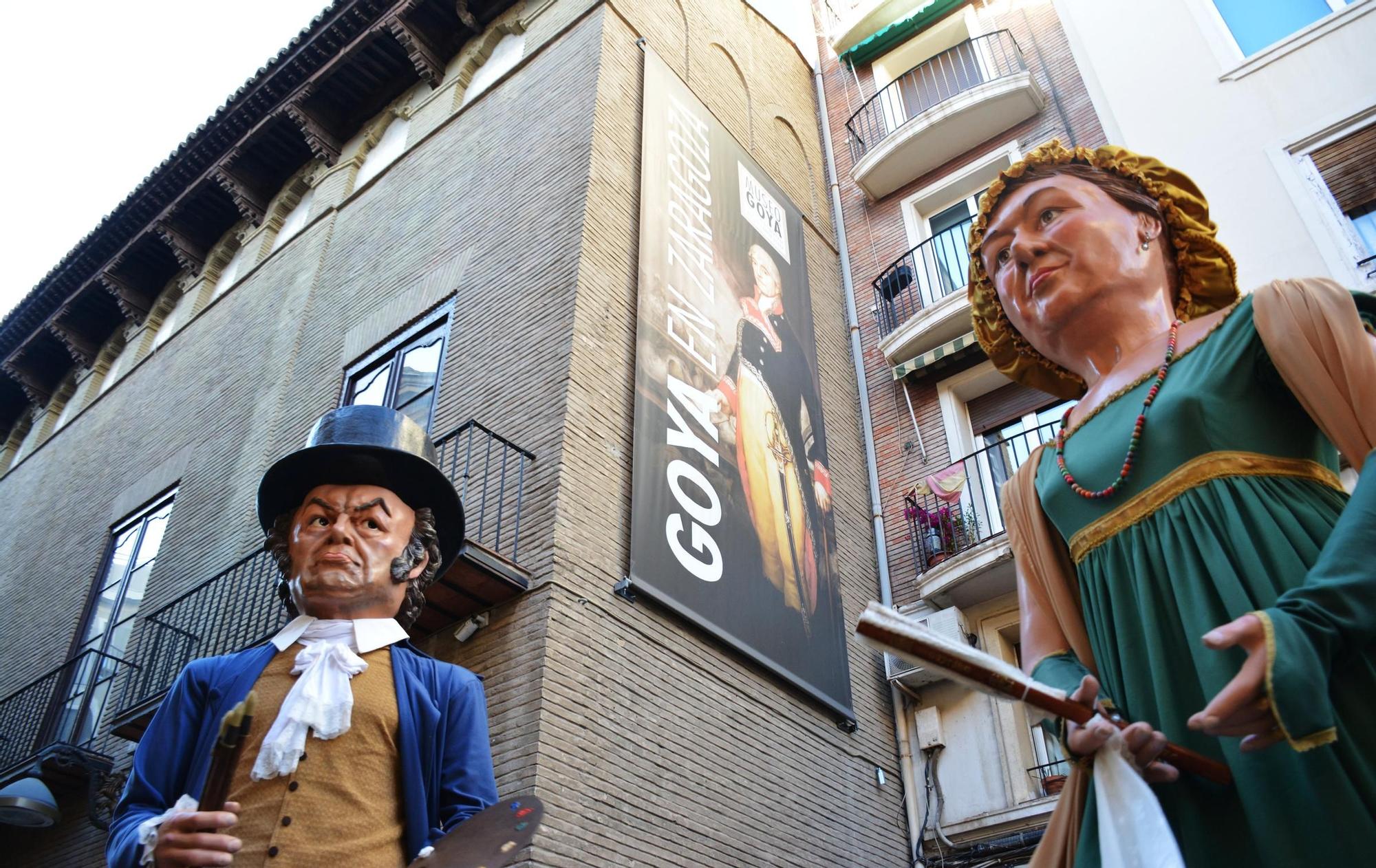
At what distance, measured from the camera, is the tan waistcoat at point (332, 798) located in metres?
2.93

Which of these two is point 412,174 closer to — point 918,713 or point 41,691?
point 41,691

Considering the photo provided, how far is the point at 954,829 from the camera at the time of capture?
9797mm

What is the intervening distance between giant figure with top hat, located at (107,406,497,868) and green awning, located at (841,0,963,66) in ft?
47.8

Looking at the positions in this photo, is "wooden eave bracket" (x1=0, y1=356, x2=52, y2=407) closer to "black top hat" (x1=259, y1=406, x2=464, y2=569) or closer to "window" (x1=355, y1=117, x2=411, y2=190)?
"window" (x1=355, y1=117, x2=411, y2=190)

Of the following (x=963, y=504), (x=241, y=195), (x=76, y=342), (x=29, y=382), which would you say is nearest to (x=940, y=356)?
(x=963, y=504)

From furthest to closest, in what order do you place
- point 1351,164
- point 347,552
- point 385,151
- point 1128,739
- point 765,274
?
point 385,151
point 765,274
point 1351,164
point 347,552
point 1128,739

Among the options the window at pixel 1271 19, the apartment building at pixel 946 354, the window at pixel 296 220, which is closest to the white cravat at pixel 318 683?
the apartment building at pixel 946 354

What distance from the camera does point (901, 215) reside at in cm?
1504

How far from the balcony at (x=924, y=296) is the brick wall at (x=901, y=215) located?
34 cm

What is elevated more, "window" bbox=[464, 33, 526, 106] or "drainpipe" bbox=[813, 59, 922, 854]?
"window" bbox=[464, 33, 526, 106]

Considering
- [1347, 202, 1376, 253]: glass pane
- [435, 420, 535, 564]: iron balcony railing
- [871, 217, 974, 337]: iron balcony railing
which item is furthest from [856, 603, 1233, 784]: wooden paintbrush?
[871, 217, 974, 337]: iron balcony railing

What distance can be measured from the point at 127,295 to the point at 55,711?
28.3 ft

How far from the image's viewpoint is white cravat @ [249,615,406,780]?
3104 millimetres

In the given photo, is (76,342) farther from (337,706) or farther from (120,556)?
(337,706)
